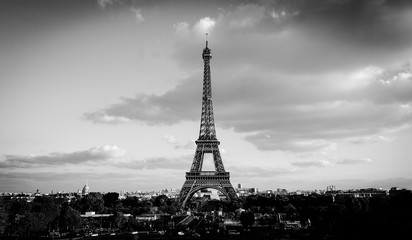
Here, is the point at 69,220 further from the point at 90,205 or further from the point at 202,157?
the point at 90,205

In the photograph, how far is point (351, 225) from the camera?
146ft

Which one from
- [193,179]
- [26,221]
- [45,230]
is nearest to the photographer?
[26,221]

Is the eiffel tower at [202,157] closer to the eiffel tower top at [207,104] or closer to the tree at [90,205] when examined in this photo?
the eiffel tower top at [207,104]

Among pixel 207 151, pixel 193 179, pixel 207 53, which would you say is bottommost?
pixel 193 179

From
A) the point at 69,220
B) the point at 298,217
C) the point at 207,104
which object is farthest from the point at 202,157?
the point at 69,220

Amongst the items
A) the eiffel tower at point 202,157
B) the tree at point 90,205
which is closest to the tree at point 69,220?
the eiffel tower at point 202,157

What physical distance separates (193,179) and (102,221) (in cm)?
2453

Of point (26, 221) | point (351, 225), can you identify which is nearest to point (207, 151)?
point (26, 221)

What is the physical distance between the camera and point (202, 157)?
95.1 metres

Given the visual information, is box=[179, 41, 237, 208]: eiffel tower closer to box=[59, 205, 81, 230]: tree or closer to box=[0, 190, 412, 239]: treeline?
box=[0, 190, 412, 239]: treeline

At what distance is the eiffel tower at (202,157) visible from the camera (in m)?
93.2

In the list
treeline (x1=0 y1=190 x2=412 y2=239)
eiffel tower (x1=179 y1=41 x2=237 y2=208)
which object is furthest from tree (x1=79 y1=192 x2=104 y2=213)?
eiffel tower (x1=179 y1=41 x2=237 y2=208)

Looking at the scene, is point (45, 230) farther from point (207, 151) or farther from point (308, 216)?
point (308, 216)

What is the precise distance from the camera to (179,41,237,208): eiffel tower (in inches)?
3671
